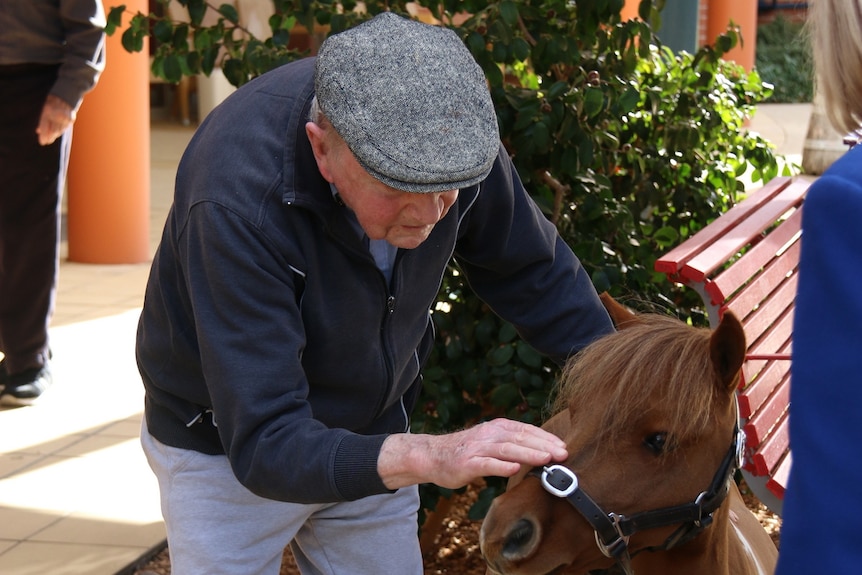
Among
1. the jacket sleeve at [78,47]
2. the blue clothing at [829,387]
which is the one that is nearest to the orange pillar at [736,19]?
the jacket sleeve at [78,47]

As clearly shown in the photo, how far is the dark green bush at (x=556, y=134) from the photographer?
3.37 meters

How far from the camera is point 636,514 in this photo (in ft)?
6.51

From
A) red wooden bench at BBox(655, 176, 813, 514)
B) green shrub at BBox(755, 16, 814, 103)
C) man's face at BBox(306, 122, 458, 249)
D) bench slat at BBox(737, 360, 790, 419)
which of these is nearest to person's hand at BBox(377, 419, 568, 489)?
man's face at BBox(306, 122, 458, 249)

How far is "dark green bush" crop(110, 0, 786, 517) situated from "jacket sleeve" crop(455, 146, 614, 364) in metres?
0.68

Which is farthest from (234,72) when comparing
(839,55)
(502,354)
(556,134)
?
(839,55)

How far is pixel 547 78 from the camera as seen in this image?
11.9 feet

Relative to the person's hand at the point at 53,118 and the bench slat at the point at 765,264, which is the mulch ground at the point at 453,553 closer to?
the bench slat at the point at 765,264

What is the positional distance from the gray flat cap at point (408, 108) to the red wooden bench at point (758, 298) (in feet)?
2.99

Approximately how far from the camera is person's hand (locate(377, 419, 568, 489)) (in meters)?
1.67

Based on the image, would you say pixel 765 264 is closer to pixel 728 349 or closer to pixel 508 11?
pixel 508 11

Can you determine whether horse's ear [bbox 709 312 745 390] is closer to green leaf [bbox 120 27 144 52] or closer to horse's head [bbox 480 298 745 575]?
horse's head [bbox 480 298 745 575]

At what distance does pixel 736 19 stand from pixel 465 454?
13399 mm

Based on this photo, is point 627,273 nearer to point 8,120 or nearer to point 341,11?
point 341,11

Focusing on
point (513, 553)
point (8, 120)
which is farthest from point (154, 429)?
point (8, 120)
